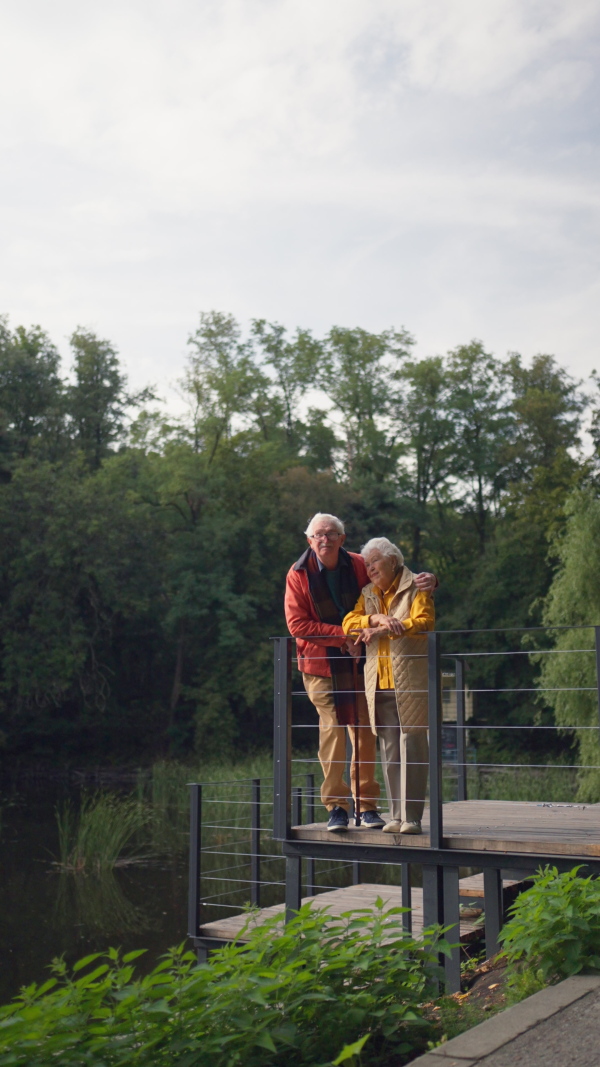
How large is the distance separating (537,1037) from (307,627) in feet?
8.63

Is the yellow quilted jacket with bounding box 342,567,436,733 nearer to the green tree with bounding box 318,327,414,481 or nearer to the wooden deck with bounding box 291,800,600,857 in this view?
the wooden deck with bounding box 291,800,600,857

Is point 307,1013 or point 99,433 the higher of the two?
point 99,433

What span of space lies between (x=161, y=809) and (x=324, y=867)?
251 inches

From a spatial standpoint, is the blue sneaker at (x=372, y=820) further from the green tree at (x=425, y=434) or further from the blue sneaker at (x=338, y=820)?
the green tree at (x=425, y=434)

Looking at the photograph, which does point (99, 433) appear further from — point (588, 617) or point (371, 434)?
point (588, 617)

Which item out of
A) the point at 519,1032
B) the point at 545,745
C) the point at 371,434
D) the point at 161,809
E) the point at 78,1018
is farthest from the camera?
the point at 371,434

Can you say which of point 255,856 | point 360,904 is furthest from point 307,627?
point 255,856

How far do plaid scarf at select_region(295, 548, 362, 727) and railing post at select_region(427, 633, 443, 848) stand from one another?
48cm

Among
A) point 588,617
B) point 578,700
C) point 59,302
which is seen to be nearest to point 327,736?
point 578,700

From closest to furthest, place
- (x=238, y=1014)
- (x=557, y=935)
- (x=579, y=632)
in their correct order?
(x=238, y=1014) → (x=557, y=935) → (x=579, y=632)

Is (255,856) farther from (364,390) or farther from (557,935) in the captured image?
(364,390)

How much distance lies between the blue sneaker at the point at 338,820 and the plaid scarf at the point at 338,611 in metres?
0.52

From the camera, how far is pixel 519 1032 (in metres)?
3.24

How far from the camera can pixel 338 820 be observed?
564 cm
